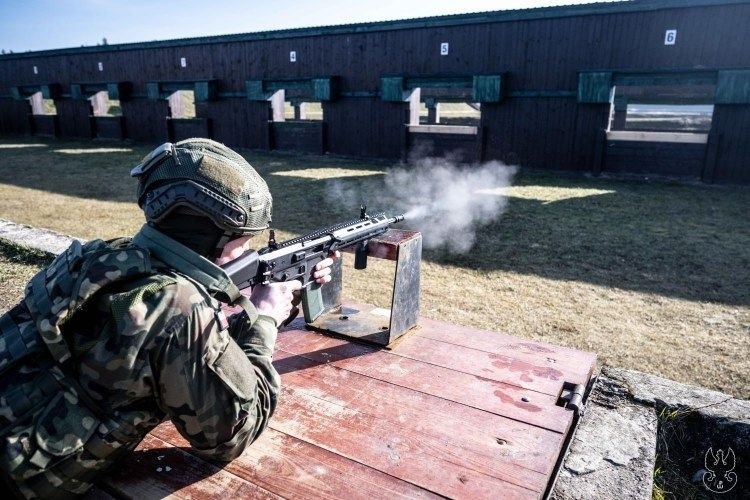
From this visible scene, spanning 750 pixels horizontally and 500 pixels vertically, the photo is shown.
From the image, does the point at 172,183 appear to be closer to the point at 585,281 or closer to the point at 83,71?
the point at 585,281

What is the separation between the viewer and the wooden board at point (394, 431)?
2.00 metres

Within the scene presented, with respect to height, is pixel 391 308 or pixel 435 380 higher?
pixel 391 308

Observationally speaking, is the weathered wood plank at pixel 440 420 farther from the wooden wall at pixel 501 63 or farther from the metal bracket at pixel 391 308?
the wooden wall at pixel 501 63

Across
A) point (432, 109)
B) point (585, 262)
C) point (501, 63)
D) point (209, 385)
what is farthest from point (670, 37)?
point (209, 385)

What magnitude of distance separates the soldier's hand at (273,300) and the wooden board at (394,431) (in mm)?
576

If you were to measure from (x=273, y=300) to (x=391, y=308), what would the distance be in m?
1.10

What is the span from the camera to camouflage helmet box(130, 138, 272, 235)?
175cm

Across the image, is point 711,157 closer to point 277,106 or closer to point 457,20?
point 457,20

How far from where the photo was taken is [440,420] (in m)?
2.45

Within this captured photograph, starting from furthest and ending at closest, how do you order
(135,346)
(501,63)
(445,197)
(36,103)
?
(36,103) → (501,63) → (445,197) → (135,346)

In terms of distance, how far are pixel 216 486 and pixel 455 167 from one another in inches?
540

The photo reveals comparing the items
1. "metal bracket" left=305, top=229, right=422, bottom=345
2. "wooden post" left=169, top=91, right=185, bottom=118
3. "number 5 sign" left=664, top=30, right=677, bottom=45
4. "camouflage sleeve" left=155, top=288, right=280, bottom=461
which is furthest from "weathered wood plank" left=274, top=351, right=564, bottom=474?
"wooden post" left=169, top=91, right=185, bottom=118

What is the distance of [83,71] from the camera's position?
78.0 feet

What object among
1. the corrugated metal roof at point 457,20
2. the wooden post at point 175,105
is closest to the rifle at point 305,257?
the corrugated metal roof at point 457,20
